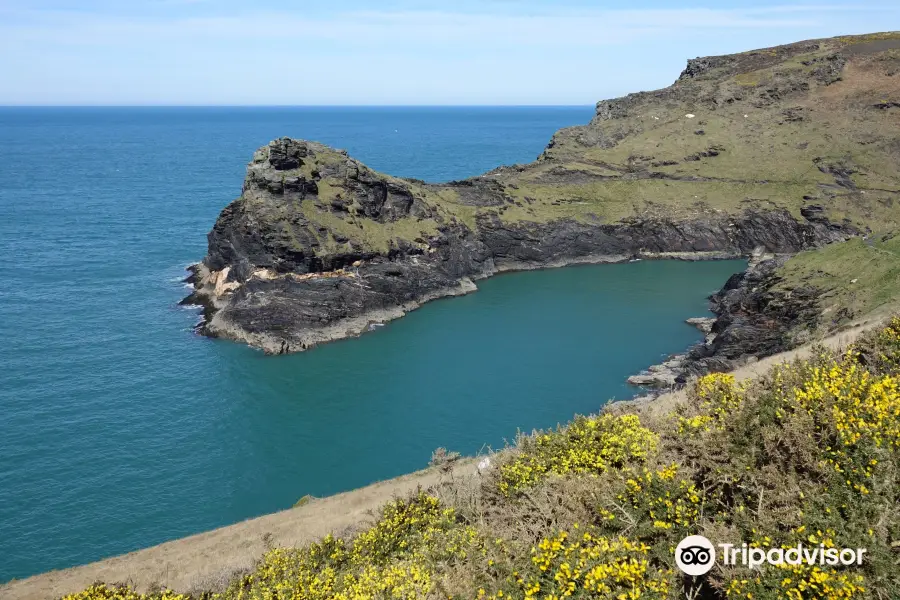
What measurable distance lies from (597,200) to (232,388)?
289 feet

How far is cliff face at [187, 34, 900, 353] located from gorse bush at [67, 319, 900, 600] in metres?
58.7

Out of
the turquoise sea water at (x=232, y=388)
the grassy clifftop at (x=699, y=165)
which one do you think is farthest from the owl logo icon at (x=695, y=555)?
the grassy clifftop at (x=699, y=165)

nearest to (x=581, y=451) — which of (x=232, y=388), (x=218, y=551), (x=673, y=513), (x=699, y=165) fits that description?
(x=673, y=513)

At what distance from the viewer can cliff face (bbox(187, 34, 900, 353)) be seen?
8756 centimetres

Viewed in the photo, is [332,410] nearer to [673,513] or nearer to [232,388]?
[232,388]

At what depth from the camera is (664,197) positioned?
129875 millimetres

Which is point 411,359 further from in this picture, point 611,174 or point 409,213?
point 611,174

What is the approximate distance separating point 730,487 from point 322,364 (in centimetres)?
6264

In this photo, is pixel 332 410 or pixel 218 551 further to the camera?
pixel 332 410

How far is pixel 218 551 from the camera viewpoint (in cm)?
3397

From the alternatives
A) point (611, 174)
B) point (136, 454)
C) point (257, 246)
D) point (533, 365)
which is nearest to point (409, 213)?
point (257, 246)

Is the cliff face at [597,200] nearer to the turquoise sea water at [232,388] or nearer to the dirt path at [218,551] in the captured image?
the turquoise sea water at [232,388]

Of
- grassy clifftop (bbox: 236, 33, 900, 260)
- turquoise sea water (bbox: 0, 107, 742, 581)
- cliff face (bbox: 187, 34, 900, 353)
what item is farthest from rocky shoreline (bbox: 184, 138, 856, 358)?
turquoise sea water (bbox: 0, 107, 742, 581)

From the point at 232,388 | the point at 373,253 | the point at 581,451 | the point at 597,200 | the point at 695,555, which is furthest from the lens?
the point at 597,200
